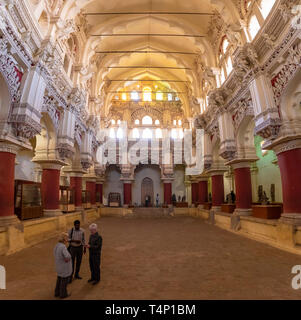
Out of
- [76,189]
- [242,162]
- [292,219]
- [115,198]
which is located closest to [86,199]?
[76,189]

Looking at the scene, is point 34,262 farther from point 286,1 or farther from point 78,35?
point 78,35

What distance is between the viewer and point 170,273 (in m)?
4.60

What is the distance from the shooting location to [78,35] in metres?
11.9

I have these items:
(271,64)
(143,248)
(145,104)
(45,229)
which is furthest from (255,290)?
(145,104)

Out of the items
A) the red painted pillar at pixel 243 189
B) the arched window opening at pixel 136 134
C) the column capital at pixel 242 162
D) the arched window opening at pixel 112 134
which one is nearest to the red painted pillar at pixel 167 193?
the arched window opening at pixel 136 134

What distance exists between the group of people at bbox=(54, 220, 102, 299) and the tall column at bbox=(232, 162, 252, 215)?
25.5ft

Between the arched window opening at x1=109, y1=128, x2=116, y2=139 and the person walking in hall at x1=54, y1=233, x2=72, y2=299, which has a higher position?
the arched window opening at x1=109, y1=128, x2=116, y2=139

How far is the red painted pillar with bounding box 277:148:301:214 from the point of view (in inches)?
261

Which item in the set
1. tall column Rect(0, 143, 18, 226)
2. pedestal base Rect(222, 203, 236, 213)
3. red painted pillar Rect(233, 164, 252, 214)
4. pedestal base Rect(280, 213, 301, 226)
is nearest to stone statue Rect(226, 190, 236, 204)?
pedestal base Rect(222, 203, 236, 213)

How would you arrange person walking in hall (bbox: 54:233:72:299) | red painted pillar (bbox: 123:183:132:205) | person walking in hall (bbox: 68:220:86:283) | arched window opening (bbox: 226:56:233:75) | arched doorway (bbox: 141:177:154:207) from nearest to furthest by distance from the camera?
person walking in hall (bbox: 54:233:72:299) < person walking in hall (bbox: 68:220:86:283) < arched window opening (bbox: 226:56:233:75) < red painted pillar (bbox: 123:183:132:205) < arched doorway (bbox: 141:177:154:207)

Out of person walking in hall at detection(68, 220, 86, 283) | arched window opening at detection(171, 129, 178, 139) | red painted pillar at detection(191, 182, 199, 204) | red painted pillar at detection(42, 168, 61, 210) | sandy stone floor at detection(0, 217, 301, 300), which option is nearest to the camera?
sandy stone floor at detection(0, 217, 301, 300)

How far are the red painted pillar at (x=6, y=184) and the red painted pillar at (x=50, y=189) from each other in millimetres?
3404

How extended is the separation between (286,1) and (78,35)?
9867 mm

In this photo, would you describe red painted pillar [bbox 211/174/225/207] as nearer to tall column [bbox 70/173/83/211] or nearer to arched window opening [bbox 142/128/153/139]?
tall column [bbox 70/173/83/211]
